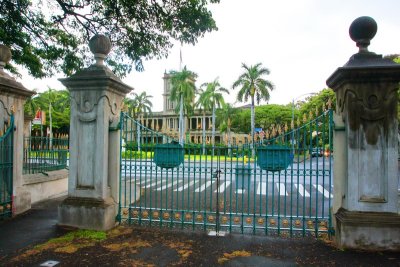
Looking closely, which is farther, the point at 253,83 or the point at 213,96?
the point at 213,96

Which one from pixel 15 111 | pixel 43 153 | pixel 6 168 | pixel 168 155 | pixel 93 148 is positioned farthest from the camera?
pixel 43 153

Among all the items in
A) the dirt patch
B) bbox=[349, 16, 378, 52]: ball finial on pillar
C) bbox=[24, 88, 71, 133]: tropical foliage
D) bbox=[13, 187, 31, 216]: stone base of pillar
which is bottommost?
the dirt patch

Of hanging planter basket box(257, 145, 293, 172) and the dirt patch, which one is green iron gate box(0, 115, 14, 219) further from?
hanging planter basket box(257, 145, 293, 172)

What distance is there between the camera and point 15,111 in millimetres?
7156

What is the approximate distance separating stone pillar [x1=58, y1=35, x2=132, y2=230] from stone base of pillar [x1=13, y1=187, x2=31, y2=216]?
1780mm

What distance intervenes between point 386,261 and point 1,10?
11852 millimetres

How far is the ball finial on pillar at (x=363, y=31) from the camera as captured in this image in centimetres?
499

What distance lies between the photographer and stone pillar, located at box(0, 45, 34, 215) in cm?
690

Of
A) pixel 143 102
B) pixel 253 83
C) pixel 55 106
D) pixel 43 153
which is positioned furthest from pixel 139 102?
pixel 43 153

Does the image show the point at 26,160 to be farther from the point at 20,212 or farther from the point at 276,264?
the point at 276,264

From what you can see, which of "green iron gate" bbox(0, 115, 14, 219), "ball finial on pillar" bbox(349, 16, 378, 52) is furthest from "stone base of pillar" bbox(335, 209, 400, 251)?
"green iron gate" bbox(0, 115, 14, 219)

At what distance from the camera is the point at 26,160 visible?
8773 millimetres

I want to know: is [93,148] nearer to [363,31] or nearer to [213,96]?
[363,31]

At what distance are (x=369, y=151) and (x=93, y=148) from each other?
16.6 feet
